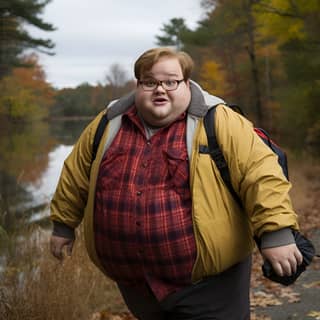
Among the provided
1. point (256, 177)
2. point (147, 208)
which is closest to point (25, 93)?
point (147, 208)

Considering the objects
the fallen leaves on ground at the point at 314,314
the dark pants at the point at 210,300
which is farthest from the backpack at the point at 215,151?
the fallen leaves on ground at the point at 314,314

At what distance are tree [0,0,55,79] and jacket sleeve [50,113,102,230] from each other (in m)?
22.0

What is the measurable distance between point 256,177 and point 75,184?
92 centimetres

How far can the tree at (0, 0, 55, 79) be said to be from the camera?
25266 mm

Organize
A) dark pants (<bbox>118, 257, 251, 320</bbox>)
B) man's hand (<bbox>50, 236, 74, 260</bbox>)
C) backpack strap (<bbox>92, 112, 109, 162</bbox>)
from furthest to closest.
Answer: man's hand (<bbox>50, 236, 74, 260</bbox>), backpack strap (<bbox>92, 112, 109, 162</bbox>), dark pants (<bbox>118, 257, 251, 320</bbox>)

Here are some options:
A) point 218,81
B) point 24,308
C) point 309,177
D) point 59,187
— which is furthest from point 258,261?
point 218,81

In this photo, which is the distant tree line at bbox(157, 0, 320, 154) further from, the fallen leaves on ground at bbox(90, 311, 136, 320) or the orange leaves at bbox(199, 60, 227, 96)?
the fallen leaves on ground at bbox(90, 311, 136, 320)

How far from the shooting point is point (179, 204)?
2.39 meters

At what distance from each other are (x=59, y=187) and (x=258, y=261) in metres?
6.49

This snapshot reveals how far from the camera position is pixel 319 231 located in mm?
10320

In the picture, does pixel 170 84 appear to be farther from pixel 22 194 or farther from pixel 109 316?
pixel 22 194

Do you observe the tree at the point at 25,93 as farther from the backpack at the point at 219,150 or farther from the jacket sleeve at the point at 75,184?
the backpack at the point at 219,150

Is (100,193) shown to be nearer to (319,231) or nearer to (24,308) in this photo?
(24,308)

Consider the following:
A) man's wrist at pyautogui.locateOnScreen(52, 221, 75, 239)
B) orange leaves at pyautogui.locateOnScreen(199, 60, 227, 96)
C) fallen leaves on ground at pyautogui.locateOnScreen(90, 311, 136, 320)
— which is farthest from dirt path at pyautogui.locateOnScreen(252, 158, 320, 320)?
orange leaves at pyautogui.locateOnScreen(199, 60, 227, 96)
